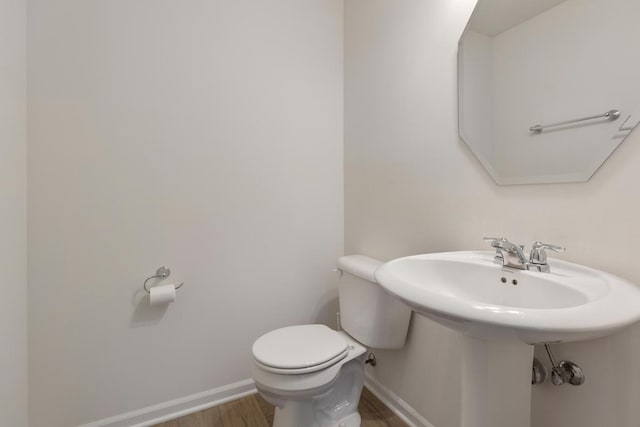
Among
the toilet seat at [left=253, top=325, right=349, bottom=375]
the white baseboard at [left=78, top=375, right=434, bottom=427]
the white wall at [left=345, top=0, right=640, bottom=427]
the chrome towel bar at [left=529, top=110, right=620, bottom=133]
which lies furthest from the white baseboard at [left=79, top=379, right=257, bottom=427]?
the chrome towel bar at [left=529, top=110, right=620, bottom=133]

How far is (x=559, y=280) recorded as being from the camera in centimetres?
67

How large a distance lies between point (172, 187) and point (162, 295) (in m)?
0.51

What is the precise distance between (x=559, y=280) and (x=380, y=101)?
3.72ft

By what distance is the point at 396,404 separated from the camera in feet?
4.49

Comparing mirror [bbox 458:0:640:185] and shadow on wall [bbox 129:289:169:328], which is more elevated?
mirror [bbox 458:0:640:185]

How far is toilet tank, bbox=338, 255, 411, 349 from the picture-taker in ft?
4.08

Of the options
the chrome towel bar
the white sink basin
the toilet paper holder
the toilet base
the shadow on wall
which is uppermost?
the chrome towel bar

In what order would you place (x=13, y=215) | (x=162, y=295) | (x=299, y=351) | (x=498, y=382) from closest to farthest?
(x=498, y=382)
(x=13, y=215)
(x=299, y=351)
(x=162, y=295)

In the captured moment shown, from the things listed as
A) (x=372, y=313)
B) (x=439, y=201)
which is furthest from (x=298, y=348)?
(x=439, y=201)

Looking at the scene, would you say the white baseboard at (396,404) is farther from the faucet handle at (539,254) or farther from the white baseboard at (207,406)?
the faucet handle at (539,254)

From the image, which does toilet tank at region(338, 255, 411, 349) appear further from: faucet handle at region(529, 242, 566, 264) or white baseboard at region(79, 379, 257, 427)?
white baseboard at region(79, 379, 257, 427)

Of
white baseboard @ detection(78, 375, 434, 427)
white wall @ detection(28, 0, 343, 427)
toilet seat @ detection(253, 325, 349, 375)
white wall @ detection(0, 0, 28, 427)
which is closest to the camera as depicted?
white wall @ detection(0, 0, 28, 427)

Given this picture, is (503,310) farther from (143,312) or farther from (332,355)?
(143,312)

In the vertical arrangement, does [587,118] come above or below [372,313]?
above
